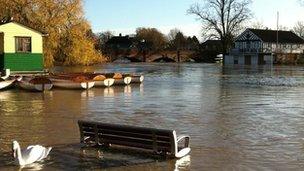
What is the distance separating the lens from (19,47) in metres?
35.9

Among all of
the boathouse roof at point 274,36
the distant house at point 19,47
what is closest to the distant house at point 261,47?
the boathouse roof at point 274,36

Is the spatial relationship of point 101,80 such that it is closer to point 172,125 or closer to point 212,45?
point 172,125

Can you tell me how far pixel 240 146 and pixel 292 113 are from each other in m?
7.01

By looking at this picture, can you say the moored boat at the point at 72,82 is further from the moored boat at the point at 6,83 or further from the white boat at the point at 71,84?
the moored boat at the point at 6,83

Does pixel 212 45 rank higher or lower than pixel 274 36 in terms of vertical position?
lower

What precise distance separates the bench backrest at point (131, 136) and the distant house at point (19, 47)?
25.6 m

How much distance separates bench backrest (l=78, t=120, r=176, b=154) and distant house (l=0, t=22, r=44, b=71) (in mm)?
25580

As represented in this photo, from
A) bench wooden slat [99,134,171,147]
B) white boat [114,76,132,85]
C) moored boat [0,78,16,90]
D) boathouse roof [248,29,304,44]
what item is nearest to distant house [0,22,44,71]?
moored boat [0,78,16,90]

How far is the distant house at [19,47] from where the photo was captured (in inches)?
1377

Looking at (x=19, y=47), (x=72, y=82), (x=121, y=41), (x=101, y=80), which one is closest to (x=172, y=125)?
(x=72, y=82)

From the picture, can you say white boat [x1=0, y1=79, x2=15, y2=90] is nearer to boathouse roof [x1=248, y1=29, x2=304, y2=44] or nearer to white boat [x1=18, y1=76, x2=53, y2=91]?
white boat [x1=18, y1=76, x2=53, y2=91]

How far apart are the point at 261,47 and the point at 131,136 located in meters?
97.2

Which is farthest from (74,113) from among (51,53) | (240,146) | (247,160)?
(51,53)

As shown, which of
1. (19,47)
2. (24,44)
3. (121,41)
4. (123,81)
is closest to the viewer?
(123,81)
